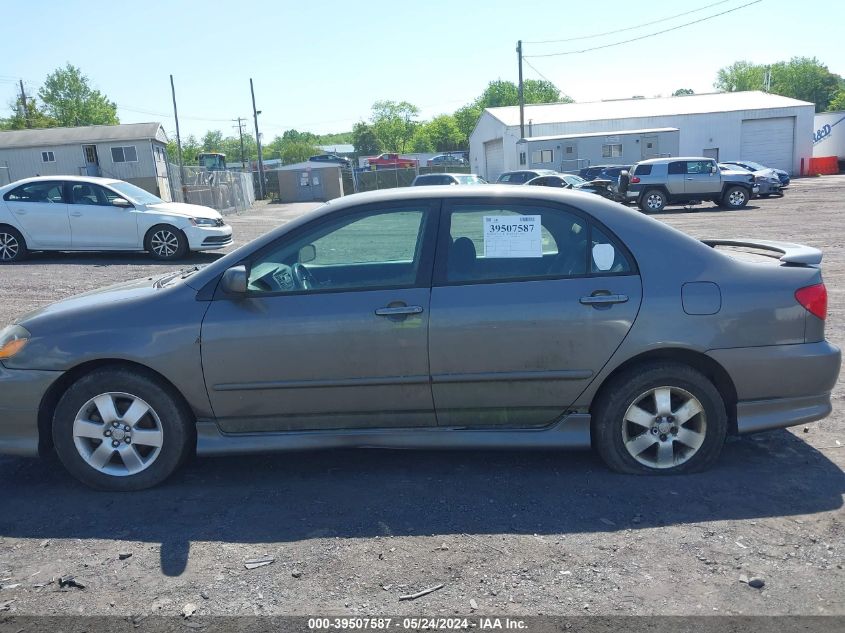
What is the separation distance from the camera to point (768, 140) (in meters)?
44.2

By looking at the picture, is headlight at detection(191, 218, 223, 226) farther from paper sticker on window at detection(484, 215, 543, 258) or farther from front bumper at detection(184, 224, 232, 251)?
paper sticker on window at detection(484, 215, 543, 258)

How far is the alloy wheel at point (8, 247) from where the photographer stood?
509 inches

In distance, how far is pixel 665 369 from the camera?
3.91 metres

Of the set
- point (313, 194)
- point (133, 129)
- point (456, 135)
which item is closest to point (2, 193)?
point (133, 129)

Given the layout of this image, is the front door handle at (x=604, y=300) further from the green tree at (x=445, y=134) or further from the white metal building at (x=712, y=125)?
the green tree at (x=445, y=134)

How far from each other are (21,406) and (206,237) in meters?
9.91

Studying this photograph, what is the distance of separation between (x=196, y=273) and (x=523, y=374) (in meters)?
1.95

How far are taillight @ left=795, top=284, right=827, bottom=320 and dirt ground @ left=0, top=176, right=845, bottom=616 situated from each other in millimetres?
918

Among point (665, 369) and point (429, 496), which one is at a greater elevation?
point (665, 369)

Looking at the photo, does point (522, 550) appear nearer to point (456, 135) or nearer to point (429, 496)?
point (429, 496)

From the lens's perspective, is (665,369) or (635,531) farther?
(665,369)

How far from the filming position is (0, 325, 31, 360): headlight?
394 cm

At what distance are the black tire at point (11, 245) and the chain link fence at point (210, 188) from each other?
17.5 meters

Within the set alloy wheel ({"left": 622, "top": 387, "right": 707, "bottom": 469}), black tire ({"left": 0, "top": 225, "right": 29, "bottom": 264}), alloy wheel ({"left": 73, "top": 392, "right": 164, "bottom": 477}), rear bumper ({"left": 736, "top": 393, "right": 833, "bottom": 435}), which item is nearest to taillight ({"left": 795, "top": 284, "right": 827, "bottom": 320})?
rear bumper ({"left": 736, "top": 393, "right": 833, "bottom": 435})
